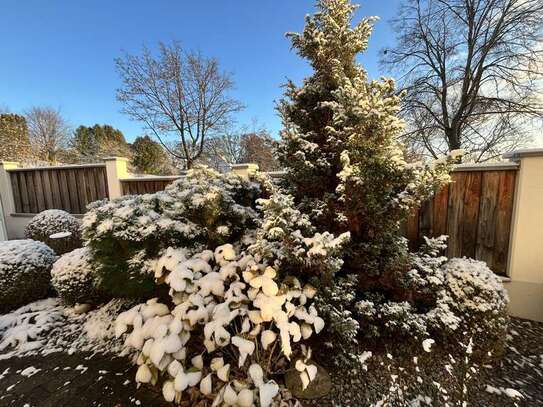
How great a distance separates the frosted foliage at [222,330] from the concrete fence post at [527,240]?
2474 mm

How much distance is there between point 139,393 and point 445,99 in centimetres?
1164

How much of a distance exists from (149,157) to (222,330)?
15.3m

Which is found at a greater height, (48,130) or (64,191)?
(48,130)

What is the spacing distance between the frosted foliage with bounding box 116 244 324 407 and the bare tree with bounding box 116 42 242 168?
9955 mm

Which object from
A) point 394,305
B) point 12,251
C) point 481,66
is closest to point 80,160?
point 12,251

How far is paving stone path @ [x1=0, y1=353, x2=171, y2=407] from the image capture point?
1668 mm

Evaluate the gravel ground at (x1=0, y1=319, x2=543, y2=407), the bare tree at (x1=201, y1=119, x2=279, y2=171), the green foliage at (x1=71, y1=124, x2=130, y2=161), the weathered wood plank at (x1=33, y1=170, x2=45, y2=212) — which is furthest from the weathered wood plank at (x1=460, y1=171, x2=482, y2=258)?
the green foliage at (x1=71, y1=124, x2=130, y2=161)

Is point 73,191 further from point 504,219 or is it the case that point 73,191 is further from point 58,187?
point 504,219

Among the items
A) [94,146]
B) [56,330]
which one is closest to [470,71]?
[56,330]

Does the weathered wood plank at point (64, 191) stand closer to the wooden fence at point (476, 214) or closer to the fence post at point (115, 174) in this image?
the fence post at point (115, 174)

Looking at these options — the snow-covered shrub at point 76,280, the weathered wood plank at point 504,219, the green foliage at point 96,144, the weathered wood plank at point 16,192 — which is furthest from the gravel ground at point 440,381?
the green foliage at point 96,144

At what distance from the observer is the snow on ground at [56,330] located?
2248 millimetres

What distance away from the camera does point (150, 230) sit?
2195mm

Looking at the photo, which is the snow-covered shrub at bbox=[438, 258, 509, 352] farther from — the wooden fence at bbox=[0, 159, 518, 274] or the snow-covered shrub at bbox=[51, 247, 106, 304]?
the snow-covered shrub at bbox=[51, 247, 106, 304]
